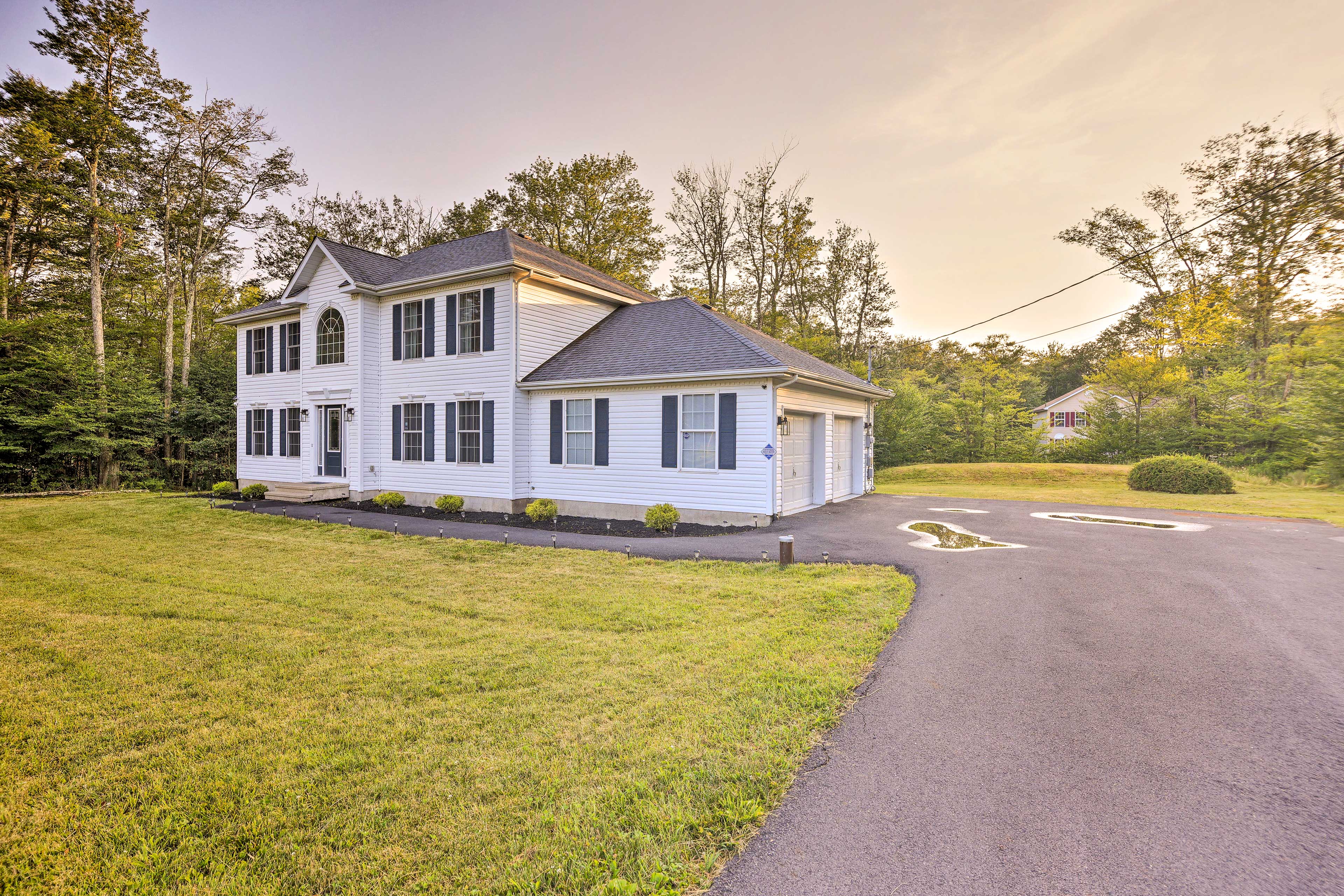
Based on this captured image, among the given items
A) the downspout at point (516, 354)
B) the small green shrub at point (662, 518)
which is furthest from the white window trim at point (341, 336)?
the small green shrub at point (662, 518)

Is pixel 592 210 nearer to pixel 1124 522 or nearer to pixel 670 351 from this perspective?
pixel 670 351

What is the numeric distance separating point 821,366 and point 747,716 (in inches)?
567

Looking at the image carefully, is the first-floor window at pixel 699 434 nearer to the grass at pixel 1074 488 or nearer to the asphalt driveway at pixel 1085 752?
the asphalt driveway at pixel 1085 752

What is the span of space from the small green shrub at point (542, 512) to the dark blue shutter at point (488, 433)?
6.88 feet

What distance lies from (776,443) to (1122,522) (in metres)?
8.21

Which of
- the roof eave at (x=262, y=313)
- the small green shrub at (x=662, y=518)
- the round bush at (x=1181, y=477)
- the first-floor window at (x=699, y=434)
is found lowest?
the small green shrub at (x=662, y=518)

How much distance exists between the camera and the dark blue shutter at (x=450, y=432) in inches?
598

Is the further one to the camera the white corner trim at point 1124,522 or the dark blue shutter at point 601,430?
the dark blue shutter at point 601,430

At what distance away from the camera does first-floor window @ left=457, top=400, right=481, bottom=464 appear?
14.9 metres

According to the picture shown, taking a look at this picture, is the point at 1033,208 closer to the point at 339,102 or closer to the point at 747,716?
the point at 747,716

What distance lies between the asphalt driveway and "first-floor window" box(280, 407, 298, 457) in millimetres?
20411

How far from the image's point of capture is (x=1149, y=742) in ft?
11.1

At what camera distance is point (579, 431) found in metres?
14.0

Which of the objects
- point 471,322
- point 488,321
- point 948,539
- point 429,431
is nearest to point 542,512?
point 429,431
